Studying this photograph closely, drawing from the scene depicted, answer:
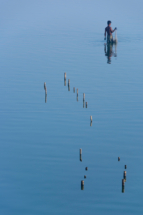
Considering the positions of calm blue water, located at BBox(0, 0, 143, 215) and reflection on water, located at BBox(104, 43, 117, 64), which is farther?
reflection on water, located at BBox(104, 43, 117, 64)

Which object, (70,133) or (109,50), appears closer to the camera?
(70,133)

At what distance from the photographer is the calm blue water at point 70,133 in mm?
15538

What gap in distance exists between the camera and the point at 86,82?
104ft

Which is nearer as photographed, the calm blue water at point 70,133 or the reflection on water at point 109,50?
the calm blue water at point 70,133

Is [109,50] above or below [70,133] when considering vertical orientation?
above

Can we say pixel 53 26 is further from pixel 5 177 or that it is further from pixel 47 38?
pixel 5 177

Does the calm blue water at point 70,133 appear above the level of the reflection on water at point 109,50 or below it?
below

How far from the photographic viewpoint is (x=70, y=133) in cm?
2195

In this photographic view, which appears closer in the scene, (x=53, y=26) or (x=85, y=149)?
(x=85, y=149)

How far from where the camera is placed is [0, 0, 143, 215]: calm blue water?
1554 centimetres

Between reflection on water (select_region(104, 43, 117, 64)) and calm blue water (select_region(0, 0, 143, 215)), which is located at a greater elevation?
reflection on water (select_region(104, 43, 117, 64))

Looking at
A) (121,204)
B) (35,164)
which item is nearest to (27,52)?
(35,164)

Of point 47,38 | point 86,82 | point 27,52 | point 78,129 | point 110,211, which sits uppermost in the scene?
point 47,38

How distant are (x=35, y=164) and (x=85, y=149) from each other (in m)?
3.04
